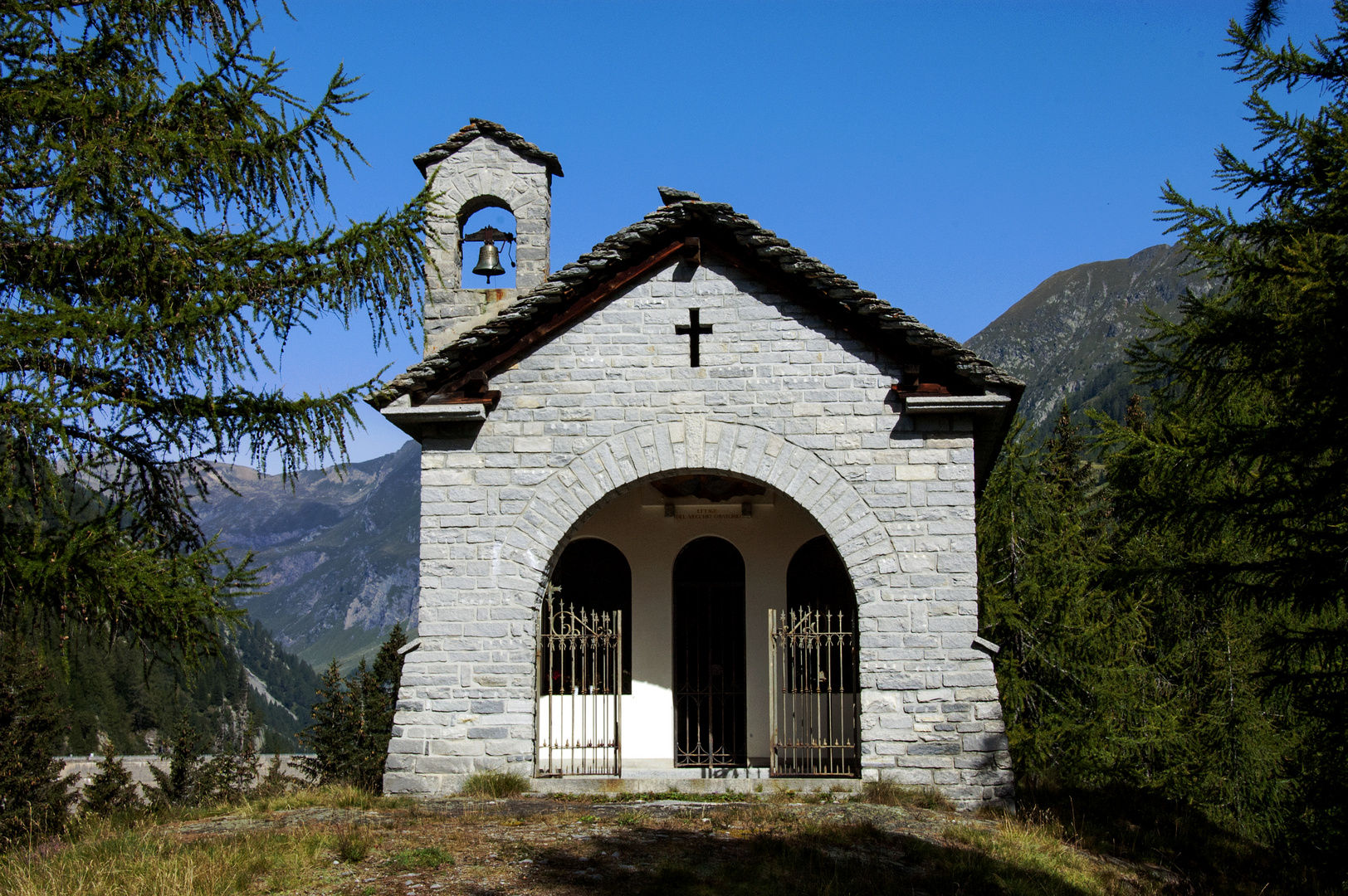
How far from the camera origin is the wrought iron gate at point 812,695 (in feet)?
39.5

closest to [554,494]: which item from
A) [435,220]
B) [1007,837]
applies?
[435,220]

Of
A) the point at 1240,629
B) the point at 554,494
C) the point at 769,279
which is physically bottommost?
the point at 1240,629

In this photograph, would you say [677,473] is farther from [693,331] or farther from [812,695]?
[812,695]

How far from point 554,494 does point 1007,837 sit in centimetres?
552

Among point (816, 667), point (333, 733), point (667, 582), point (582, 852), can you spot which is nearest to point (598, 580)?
point (667, 582)

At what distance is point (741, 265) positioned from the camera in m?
12.4

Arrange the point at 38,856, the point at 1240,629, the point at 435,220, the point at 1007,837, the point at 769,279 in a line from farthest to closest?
1. the point at 1240,629
2. the point at 435,220
3. the point at 769,279
4. the point at 1007,837
5. the point at 38,856

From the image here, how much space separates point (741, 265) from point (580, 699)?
596 cm

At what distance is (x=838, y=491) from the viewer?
11883 millimetres

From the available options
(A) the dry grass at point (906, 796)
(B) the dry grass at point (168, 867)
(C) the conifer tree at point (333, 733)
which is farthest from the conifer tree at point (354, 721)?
(B) the dry grass at point (168, 867)

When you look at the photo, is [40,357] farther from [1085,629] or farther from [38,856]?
[1085,629]

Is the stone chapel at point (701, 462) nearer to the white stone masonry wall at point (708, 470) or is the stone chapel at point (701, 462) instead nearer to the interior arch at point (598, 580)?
the white stone masonry wall at point (708, 470)

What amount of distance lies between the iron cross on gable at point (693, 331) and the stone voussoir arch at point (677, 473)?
0.67 metres

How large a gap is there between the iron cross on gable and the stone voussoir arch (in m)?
0.67
